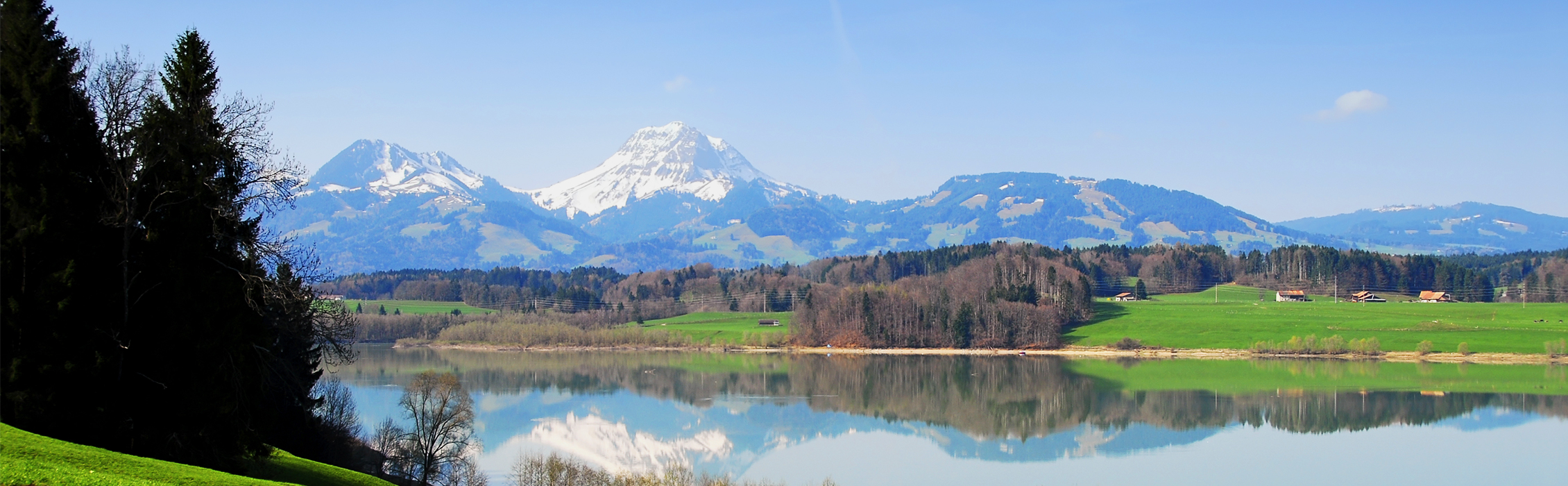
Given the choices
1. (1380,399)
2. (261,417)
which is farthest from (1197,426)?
(261,417)

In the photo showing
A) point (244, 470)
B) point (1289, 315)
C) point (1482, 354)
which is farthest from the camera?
point (1289, 315)

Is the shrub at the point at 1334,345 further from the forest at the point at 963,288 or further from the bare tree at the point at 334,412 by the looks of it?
the bare tree at the point at 334,412

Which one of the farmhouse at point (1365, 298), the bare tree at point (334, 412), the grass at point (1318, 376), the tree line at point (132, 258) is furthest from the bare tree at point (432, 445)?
the farmhouse at point (1365, 298)

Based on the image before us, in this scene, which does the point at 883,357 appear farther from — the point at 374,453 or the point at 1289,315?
the point at 374,453

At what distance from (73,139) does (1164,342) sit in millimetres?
98302

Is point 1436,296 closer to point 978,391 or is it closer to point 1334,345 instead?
point 1334,345

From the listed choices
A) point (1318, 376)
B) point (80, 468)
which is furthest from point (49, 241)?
point (1318, 376)

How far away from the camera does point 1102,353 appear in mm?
104250

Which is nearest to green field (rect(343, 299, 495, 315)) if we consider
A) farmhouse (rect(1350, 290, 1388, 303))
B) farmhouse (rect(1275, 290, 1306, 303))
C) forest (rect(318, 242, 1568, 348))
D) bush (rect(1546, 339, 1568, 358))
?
forest (rect(318, 242, 1568, 348))

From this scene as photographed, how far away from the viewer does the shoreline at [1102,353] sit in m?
90.9

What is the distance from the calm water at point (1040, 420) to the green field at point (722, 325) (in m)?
28.7

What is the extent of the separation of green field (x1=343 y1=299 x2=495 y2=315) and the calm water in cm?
5963

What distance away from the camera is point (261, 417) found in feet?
71.8

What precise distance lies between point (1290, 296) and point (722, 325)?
68821mm
